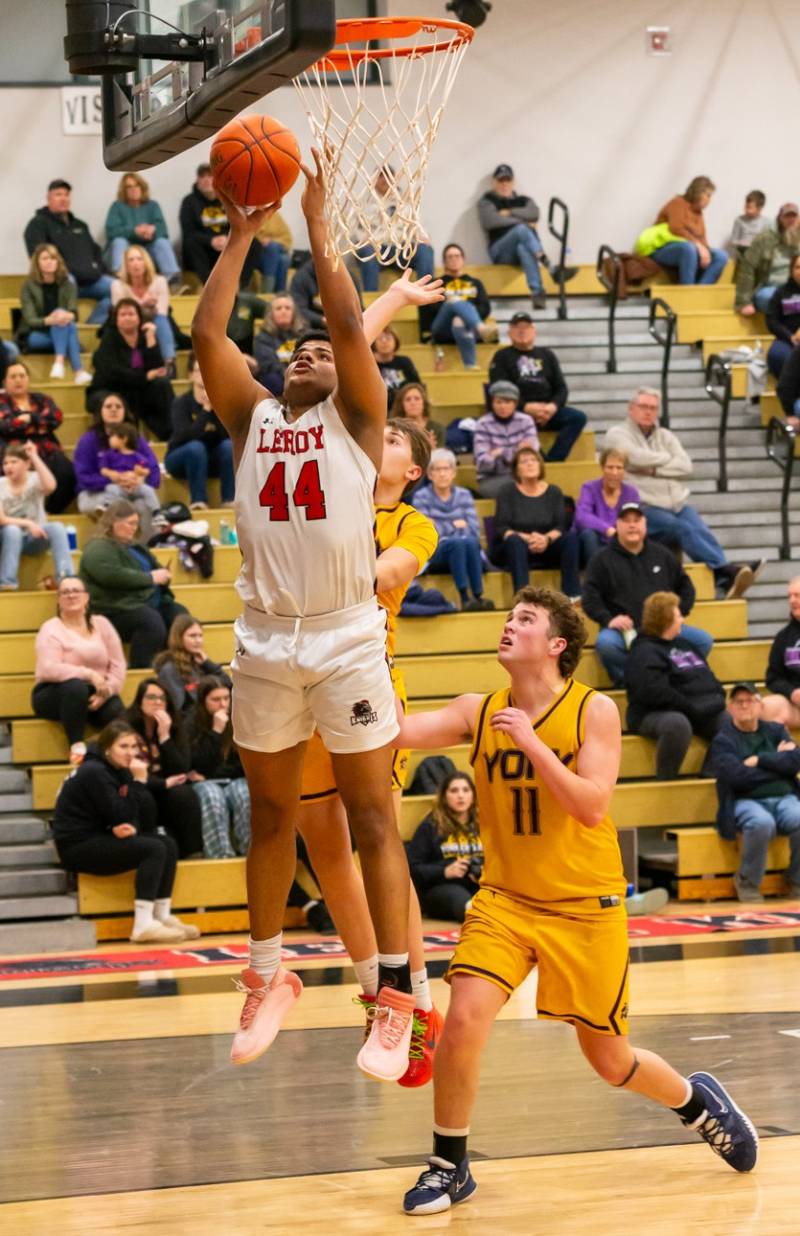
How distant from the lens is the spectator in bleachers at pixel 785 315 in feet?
49.1

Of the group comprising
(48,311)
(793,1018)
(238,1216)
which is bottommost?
(793,1018)

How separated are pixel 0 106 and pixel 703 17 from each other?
686cm

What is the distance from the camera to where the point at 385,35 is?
212 inches

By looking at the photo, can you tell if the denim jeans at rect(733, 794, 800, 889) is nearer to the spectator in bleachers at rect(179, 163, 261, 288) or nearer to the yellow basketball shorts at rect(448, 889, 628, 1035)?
the yellow basketball shorts at rect(448, 889, 628, 1035)

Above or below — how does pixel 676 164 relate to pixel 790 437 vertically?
above

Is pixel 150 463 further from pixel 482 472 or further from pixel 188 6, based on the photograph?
pixel 188 6

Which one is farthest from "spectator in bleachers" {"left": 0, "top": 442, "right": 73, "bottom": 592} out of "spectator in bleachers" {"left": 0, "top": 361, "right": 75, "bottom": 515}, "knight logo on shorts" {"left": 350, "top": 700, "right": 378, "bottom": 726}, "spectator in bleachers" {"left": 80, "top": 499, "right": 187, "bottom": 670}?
"knight logo on shorts" {"left": 350, "top": 700, "right": 378, "bottom": 726}

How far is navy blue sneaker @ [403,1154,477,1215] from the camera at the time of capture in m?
5.18

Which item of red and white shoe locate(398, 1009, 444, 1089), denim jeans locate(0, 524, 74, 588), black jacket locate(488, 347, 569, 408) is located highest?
black jacket locate(488, 347, 569, 408)

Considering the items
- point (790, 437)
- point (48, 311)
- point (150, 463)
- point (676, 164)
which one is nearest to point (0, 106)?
point (48, 311)

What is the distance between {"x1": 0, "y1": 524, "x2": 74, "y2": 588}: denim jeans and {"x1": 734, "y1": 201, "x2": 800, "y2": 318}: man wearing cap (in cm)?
735

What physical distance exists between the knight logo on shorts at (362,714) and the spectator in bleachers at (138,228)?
1051cm

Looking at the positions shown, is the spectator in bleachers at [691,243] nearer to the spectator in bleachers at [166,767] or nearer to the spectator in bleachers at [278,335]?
the spectator in bleachers at [278,335]

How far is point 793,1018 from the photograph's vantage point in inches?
303
